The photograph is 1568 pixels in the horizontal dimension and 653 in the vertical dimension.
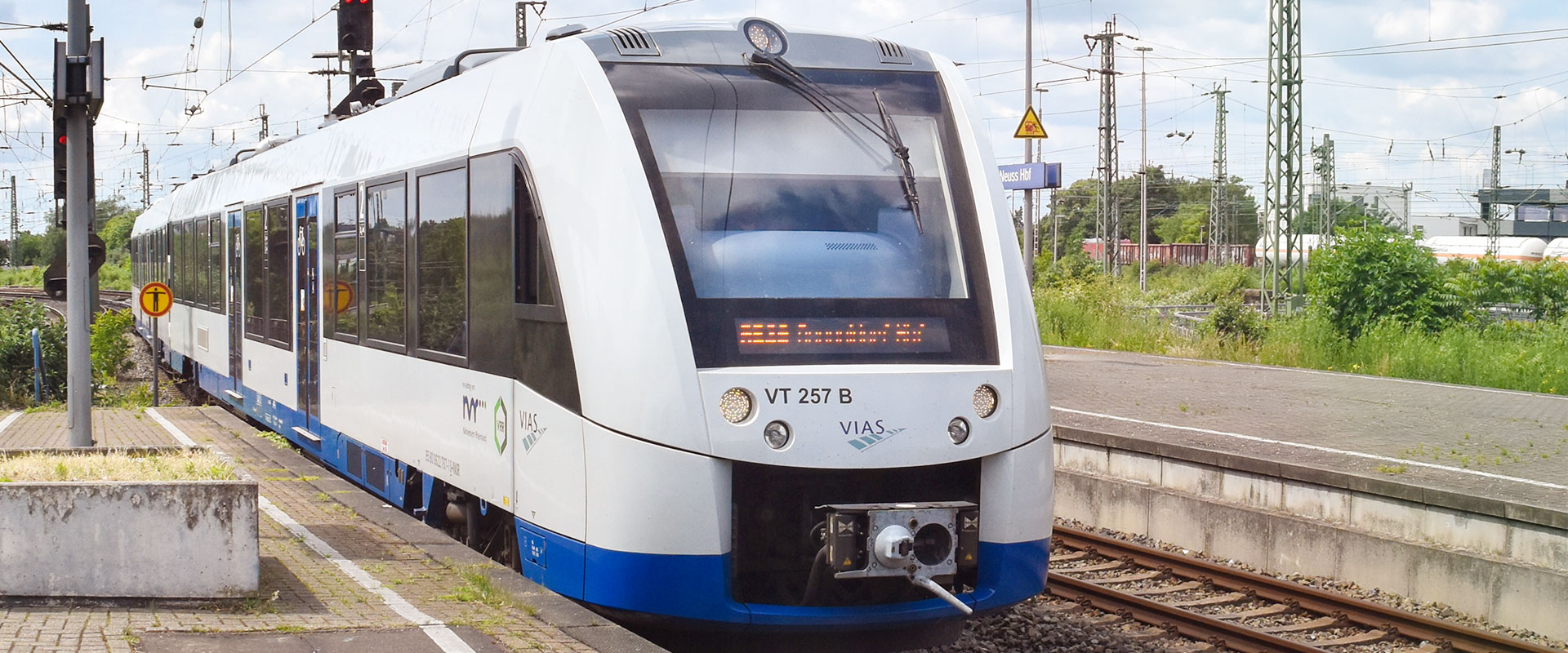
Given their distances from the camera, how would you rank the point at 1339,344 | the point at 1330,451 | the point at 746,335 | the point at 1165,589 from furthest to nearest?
the point at 1339,344, the point at 1330,451, the point at 1165,589, the point at 746,335

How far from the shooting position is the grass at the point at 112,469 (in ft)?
21.6

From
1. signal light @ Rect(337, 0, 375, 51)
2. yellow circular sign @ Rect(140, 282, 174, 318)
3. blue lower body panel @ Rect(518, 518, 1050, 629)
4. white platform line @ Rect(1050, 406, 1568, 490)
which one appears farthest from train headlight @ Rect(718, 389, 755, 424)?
yellow circular sign @ Rect(140, 282, 174, 318)

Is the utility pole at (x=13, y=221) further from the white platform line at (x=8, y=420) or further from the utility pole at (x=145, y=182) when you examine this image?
the white platform line at (x=8, y=420)

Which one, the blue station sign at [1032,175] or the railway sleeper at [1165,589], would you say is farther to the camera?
the blue station sign at [1032,175]

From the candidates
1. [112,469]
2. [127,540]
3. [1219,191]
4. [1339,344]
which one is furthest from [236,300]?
[1219,191]

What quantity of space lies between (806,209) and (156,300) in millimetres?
14665

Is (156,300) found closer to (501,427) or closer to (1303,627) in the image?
(501,427)

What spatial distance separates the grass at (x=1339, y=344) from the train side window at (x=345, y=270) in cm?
1536

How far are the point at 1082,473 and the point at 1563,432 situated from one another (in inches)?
197

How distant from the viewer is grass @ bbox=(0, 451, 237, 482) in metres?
6.59

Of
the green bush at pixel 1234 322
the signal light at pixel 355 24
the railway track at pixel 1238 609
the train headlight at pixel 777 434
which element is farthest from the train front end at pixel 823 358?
the green bush at pixel 1234 322

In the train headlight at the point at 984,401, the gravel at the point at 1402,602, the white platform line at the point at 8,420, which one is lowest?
the gravel at the point at 1402,602

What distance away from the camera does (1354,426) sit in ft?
47.2

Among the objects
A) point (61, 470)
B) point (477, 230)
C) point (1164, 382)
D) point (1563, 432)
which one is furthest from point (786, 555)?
point (1164, 382)
